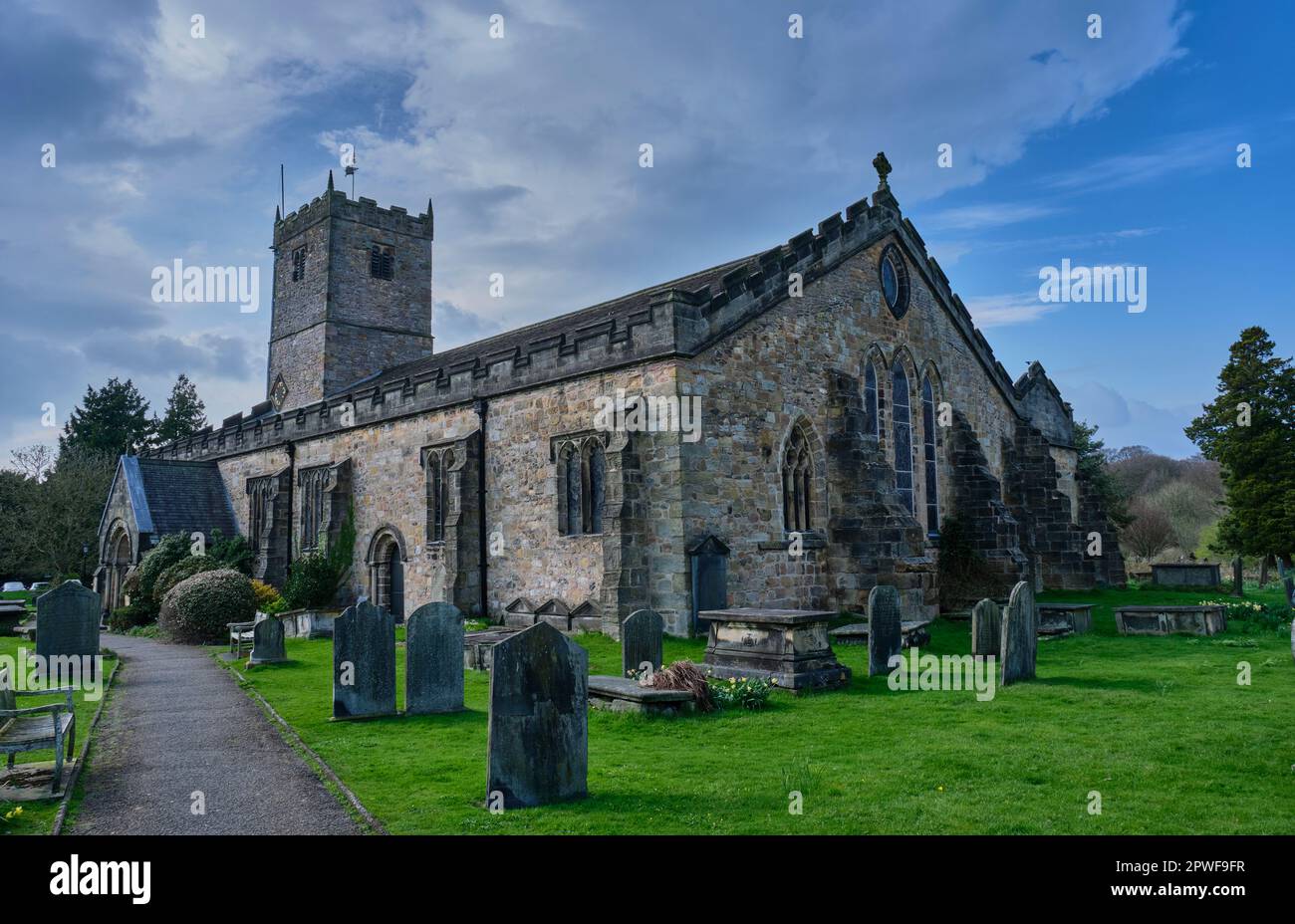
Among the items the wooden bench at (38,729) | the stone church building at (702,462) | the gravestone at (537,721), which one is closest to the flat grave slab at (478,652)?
the stone church building at (702,462)

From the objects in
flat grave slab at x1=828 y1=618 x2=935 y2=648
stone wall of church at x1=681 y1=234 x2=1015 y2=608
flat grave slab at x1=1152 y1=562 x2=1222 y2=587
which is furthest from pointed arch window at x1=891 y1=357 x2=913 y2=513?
flat grave slab at x1=1152 y1=562 x2=1222 y2=587

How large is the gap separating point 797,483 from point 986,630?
6.45 m

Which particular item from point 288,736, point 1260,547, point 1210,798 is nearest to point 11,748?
point 288,736

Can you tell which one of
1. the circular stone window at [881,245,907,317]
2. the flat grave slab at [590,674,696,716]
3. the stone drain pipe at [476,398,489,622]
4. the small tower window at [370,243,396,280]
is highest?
the small tower window at [370,243,396,280]

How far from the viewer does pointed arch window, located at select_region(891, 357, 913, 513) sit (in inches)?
896

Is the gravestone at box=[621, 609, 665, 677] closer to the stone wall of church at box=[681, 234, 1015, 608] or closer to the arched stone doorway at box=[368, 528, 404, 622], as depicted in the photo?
the stone wall of church at box=[681, 234, 1015, 608]

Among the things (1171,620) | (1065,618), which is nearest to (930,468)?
(1065,618)

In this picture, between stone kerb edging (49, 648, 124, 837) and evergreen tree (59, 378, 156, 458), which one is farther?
evergreen tree (59, 378, 156, 458)

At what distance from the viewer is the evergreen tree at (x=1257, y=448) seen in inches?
1143

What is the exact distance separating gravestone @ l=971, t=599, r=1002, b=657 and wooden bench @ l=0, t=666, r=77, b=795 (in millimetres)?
12029

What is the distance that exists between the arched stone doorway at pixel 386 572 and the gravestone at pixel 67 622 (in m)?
10.5

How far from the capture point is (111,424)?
56031mm

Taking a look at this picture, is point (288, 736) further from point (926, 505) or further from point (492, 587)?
point (926, 505)

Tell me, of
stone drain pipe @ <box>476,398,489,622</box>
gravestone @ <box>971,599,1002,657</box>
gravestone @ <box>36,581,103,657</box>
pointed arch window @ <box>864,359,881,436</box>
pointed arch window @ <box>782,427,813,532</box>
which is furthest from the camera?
pointed arch window @ <box>864,359,881,436</box>
